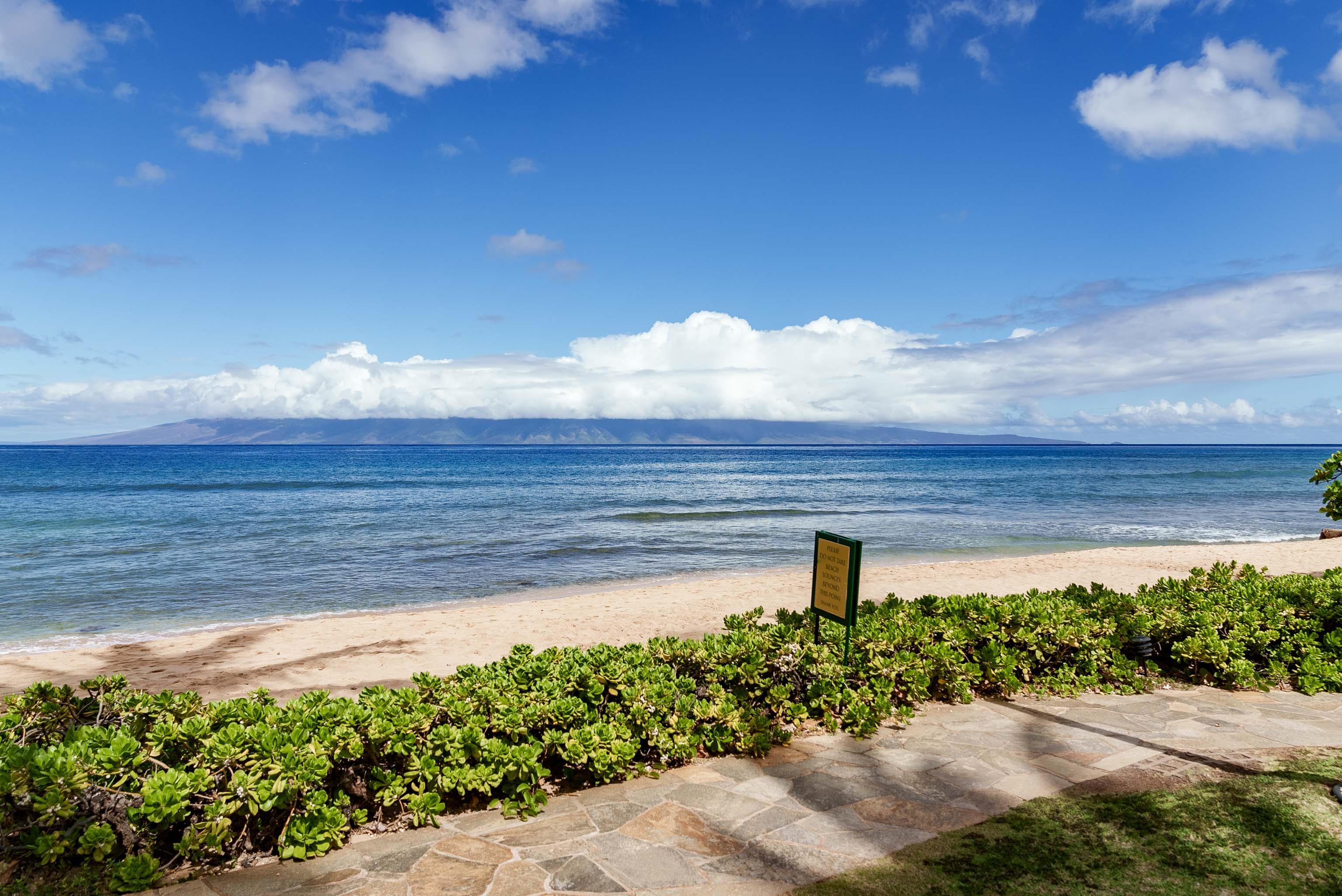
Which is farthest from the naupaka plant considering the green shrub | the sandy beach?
the sandy beach

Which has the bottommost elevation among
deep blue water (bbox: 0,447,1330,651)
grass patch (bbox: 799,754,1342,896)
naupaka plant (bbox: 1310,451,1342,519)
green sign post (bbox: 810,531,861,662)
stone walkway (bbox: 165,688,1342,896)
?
deep blue water (bbox: 0,447,1330,651)

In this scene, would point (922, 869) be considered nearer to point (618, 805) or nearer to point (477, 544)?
point (618, 805)

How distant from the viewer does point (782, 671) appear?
6.09 meters

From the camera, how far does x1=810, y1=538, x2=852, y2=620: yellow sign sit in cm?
584

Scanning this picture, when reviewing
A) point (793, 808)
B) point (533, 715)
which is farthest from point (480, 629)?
point (793, 808)

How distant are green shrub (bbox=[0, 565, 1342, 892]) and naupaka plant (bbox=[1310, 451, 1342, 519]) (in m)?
2.09

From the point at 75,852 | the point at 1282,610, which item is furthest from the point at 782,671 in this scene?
the point at 1282,610

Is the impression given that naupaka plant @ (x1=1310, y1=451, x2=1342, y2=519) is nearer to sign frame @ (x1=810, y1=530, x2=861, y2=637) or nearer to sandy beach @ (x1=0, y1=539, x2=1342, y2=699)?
sandy beach @ (x1=0, y1=539, x2=1342, y2=699)

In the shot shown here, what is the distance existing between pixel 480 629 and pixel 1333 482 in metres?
13.0

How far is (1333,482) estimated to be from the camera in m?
9.78

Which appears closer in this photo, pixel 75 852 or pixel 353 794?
pixel 75 852

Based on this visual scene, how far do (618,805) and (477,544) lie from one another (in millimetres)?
20756

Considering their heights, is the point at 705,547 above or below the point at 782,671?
below

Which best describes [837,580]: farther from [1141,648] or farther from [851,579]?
[1141,648]
